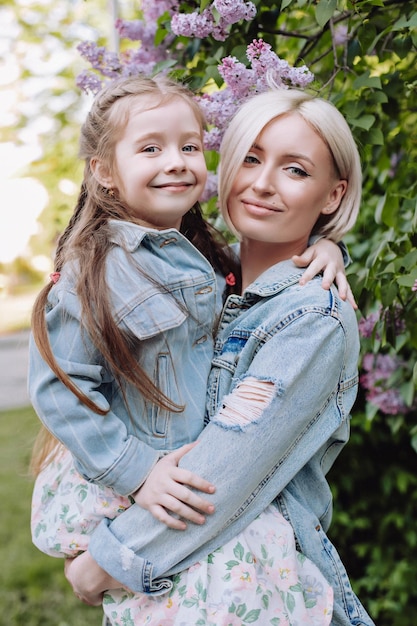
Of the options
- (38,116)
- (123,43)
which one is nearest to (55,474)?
(123,43)

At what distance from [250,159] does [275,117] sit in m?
0.11

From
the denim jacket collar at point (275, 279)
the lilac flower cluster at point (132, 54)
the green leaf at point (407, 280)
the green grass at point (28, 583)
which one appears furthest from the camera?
the green grass at point (28, 583)

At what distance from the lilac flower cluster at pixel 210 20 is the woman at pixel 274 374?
22cm

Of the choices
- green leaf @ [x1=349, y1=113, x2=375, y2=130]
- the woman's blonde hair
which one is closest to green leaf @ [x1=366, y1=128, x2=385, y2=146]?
green leaf @ [x1=349, y1=113, x2=375, y2=130]

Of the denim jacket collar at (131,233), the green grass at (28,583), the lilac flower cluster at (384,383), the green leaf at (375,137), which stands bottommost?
the green grass at (28,583)

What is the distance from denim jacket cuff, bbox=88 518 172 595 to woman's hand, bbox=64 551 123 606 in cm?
5

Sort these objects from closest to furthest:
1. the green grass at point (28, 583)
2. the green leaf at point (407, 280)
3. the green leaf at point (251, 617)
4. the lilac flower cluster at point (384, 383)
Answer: the green leaf at point (251, 617), the green leaf at point (407, 280), the lilac flower cluster at point (384, 383), the green grass at point (28, 583)

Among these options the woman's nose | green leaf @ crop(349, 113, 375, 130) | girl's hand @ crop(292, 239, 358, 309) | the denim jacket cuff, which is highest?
green leaf @ crop(349, 113, 375, 130)

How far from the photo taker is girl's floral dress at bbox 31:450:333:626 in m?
1.43

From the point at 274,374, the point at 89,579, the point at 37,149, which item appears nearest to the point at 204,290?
the point at 274,374

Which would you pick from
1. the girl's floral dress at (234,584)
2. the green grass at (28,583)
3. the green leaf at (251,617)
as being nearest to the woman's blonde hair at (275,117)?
the girl's floral dress at (234,584)

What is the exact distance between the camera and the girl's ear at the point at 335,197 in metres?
1.79

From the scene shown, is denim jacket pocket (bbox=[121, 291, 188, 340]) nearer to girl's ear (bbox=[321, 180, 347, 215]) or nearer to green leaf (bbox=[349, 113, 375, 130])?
girl's ear (bbox=[321, 180, 347, 215])

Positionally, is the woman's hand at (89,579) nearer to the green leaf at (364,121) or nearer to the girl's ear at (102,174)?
the girl's ear at (102,174)
